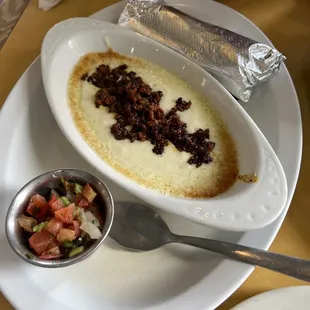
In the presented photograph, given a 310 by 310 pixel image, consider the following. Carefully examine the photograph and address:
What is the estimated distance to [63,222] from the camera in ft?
3.14

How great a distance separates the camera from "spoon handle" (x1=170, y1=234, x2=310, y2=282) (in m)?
0.93

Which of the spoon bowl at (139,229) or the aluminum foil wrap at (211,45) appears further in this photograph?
the aluminum foil wrap at (211,45)

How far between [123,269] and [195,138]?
360mm

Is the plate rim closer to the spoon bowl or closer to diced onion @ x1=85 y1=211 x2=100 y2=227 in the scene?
the spoon bowl

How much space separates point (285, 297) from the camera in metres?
0.92

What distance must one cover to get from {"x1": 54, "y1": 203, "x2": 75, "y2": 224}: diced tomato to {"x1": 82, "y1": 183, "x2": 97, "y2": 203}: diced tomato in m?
0.05

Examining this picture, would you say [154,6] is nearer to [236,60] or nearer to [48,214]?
[236,60]

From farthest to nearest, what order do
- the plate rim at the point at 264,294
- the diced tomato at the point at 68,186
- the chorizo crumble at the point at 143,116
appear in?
the chorizo crumble at the point at 143,116, the diced tomato at the point at 68,186, the plate rim at the point at 264,294

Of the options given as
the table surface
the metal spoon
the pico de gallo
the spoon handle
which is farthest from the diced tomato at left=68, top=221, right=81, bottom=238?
the table surface

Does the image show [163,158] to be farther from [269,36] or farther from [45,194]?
[269,36]

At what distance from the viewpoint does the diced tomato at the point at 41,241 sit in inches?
37.3

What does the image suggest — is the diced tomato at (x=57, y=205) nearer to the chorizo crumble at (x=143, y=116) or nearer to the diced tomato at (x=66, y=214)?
the diced tomato at (x=66, y=214)

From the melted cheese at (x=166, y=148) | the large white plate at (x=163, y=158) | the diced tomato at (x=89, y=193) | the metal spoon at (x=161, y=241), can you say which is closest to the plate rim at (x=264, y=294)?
the metal spoon at (x=161, y=241)

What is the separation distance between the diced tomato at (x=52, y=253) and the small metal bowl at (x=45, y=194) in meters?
0.01
